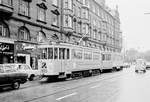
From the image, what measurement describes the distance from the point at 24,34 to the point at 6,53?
4812 millimetres

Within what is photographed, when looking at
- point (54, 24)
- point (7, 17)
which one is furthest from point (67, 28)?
point (7, 17)

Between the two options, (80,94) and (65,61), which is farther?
(65,61)

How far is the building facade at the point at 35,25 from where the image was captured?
2720 cm

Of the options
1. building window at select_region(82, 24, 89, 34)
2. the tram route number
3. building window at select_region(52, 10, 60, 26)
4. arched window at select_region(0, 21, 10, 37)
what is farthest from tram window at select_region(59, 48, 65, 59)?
building window at select_region(82, 24, 89, 34)

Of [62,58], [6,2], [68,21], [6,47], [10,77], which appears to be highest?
[68,21]

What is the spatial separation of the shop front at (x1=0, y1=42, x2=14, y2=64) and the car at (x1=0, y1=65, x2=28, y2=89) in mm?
9635

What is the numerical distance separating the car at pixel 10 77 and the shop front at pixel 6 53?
963 cm

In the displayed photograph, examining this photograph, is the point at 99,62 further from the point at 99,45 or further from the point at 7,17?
the point at 99,45

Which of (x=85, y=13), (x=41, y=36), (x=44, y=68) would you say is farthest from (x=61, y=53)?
(x=85, y=13)

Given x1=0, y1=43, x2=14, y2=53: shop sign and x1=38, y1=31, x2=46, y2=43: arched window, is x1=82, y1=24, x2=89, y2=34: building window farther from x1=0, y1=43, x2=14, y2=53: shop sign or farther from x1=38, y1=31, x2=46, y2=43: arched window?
x1=0, y1=43, x2=14, y2=53: shop sign

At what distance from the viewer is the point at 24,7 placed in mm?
30891

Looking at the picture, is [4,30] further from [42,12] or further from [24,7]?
[42,12]

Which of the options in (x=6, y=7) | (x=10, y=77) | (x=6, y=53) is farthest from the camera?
(x=6, y=53)

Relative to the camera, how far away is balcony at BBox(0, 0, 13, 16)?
25872 millimetres
